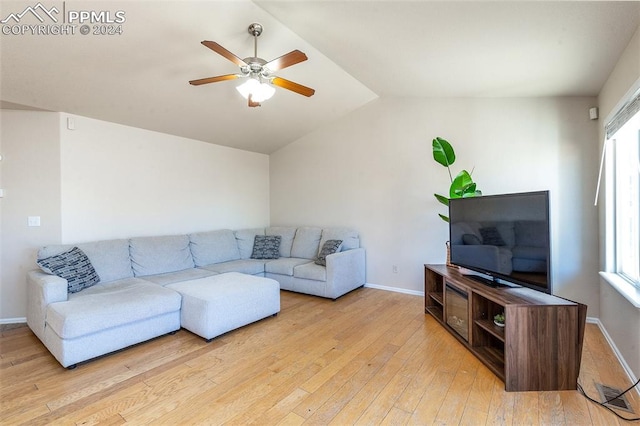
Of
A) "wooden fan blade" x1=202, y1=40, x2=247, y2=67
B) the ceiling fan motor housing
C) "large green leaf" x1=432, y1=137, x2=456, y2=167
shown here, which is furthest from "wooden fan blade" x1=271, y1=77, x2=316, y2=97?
"large green leaf" x1=432, y1=137, x2=456, y2=167

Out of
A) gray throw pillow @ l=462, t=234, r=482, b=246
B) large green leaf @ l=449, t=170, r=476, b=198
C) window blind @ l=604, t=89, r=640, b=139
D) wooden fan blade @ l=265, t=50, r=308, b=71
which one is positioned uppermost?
wooden fan blade @ l=265, t=50, r=308, b=71

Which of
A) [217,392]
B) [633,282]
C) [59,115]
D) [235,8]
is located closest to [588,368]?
[633,282]

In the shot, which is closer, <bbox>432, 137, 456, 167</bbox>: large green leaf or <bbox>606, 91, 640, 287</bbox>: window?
<bbox>606, 91, 640, 287</bbox>: window

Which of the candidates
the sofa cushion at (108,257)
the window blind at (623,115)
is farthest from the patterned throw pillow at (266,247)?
the window blind at (623,115)

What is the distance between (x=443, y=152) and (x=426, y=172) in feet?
1.82

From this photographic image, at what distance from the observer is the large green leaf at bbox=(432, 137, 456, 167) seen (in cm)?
366

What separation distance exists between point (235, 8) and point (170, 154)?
2.56 m

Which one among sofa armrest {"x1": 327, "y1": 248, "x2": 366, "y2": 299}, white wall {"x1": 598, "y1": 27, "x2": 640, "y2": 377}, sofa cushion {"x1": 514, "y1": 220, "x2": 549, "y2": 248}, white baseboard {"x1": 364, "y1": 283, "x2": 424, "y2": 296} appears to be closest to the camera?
white wall {"x1": 598, "y1": 27, "x2": 640, "y2": 377}

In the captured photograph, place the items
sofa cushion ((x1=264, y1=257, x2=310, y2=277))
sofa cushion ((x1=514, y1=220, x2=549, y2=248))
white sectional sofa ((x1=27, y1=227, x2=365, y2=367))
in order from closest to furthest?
sofa cushion ((x1=514, y1=220, x2=549, y2=248)), white sectional sofa ((x1=27, y1=227, x2=365, y2=367)), sofa cushion ((x1=264, y1=257, x2=310, y2=277))

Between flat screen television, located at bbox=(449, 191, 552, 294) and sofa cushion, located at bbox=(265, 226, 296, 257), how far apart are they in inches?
105

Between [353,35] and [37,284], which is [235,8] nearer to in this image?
[353,35]

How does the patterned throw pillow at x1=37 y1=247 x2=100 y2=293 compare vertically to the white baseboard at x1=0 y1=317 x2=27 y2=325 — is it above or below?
above

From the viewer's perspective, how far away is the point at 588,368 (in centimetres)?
237

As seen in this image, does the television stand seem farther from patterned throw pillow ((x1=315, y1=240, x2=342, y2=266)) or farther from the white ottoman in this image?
the white ottoman
